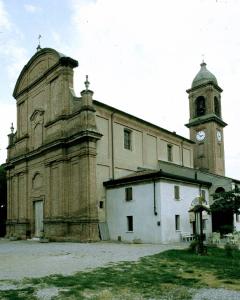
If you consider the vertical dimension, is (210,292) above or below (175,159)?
below

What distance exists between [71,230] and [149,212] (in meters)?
6.36

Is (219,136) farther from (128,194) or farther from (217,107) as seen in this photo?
(128,194)

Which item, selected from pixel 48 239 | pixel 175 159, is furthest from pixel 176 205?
pixel 175 159

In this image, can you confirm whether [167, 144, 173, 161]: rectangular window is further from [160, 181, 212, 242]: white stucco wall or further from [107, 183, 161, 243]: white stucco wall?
[107, 183, 161, 243]: white stucco wall

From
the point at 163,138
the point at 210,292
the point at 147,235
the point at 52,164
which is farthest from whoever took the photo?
the point at 163,138

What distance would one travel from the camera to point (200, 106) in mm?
50344

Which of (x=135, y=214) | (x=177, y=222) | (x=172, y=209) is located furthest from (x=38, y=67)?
(x=177, y=222)

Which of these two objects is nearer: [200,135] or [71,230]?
[71,230]

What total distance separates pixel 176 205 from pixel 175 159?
13829 mm

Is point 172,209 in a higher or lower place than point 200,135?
lower

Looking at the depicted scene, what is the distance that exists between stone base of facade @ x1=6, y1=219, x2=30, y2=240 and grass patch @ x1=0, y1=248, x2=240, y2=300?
22.7 meters

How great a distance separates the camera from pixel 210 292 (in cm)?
916

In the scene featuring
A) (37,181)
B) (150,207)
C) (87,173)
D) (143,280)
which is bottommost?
(143,280)

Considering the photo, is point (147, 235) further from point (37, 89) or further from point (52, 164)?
point (37, 89)
